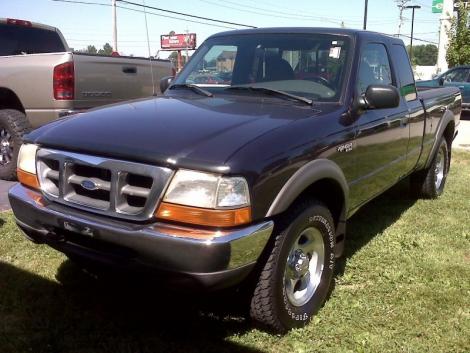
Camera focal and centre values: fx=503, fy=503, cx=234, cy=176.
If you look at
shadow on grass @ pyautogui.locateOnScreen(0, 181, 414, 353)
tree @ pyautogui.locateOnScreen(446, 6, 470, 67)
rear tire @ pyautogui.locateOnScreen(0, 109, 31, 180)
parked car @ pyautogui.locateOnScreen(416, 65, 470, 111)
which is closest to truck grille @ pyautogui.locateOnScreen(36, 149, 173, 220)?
shadow on grass @ pyautogui.locateOnScreen(0, 181, 414, 353)

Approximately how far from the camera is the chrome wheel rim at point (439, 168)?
588cm

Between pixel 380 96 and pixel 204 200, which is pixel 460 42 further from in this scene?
pixel 204 200

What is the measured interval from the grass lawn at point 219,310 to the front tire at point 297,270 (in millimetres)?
132

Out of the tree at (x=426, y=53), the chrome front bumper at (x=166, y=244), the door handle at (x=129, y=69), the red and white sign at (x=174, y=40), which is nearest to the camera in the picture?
the chrome front bumper at (x=166, y=244)

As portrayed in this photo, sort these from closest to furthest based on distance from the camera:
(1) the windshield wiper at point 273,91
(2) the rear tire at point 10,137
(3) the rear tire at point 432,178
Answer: (1) the windshield wiper at point 273,91 < (3) the rear tire at point 432,178 < (2) the rear tire at point 10,137

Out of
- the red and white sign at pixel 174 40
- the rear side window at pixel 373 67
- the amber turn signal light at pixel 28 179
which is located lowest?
the amber turn signal light at pixel 28 179

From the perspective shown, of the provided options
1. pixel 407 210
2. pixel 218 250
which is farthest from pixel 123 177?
pixel 407 210

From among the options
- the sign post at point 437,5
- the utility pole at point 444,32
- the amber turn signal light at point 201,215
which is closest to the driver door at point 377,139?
the amber turn signal light at point 201,215

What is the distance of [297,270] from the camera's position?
2990mm

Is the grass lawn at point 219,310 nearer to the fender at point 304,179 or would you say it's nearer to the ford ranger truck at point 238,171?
the ford ranger truck at point 238,171

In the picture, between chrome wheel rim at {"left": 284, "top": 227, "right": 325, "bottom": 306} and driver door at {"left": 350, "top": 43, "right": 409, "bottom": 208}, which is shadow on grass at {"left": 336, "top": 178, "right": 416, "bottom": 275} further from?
chrome wheel rim at {"left": 284, "top": 227, "right": 325, "bottom": 306}

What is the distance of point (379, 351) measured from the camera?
280cm

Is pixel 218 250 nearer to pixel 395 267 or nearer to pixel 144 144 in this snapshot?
pixel 144 144

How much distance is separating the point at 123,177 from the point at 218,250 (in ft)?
2.00
